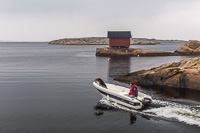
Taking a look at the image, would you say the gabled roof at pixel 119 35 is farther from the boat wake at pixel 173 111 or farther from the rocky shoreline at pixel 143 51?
the boat wake at pixel 173 111

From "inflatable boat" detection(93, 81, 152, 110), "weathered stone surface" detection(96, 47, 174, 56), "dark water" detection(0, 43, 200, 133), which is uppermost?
"weathered stone surface" detection(96, 47, 174, 56)

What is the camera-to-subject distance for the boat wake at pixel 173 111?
1476 centimetres

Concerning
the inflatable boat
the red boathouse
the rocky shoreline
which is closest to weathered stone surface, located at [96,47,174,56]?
the rocky shoreline

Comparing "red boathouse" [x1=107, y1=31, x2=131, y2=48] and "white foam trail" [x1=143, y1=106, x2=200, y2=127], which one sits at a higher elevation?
"red boathouse" [x1=107, y1=31, x2=131, y2=48]

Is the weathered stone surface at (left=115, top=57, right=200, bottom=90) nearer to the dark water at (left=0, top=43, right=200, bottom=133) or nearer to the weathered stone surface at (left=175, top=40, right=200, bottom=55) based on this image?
the dark water at (left=0, top=43, right=200, bottom=133)

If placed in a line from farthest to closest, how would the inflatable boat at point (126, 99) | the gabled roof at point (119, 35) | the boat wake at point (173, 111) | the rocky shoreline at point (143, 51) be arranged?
the gabled roof at point (119, 35) < the rocky shoreline at point (143, 51) < the inflatable boat at point (126, 99) < the boat wake at point (173, 111)

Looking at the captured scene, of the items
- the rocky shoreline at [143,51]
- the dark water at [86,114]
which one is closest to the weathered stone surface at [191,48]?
the rocky shoreline at [143,51]

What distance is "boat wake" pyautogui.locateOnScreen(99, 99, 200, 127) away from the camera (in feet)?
48.4

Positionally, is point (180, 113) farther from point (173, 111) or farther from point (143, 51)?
point (143, 51)

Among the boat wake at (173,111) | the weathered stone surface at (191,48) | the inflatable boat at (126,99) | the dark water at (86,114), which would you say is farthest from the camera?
the weathered stone surface at (191,48)

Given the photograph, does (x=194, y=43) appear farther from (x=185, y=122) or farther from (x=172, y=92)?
(x=185, y=122)

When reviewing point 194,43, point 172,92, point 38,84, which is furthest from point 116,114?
point 194,43

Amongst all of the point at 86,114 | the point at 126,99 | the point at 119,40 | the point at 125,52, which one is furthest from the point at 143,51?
the point at 86,114

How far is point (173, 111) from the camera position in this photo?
16.1 meters
